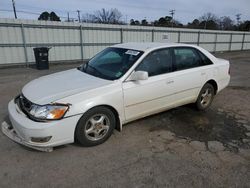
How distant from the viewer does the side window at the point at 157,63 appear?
3504 mm

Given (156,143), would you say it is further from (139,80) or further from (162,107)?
(139,80)

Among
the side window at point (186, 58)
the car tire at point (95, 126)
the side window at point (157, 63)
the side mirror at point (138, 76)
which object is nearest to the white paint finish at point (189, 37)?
the side window at point (186, 58)

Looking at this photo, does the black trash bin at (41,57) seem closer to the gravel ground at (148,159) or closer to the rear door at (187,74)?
the gravel ground at (148,159)

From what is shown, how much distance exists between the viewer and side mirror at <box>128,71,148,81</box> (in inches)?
124

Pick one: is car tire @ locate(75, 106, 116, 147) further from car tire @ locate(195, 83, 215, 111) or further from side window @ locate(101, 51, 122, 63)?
car tire @ locate(195, 83, 215, 111)

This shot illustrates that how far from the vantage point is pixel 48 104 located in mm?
2678

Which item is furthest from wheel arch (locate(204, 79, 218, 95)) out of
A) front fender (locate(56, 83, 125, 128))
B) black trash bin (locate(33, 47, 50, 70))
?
black trash bin (locate(33, 47, 50, 70))

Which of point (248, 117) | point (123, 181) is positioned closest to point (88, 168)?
point (123, 181)

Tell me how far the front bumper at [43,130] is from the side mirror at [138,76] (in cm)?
107

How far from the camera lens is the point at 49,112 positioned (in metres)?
2.65

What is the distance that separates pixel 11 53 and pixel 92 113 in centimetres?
997

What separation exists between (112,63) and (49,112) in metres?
1.61

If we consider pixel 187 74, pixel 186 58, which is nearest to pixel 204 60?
pixel 186 58

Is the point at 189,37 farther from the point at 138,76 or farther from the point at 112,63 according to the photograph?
the point at 138,76
